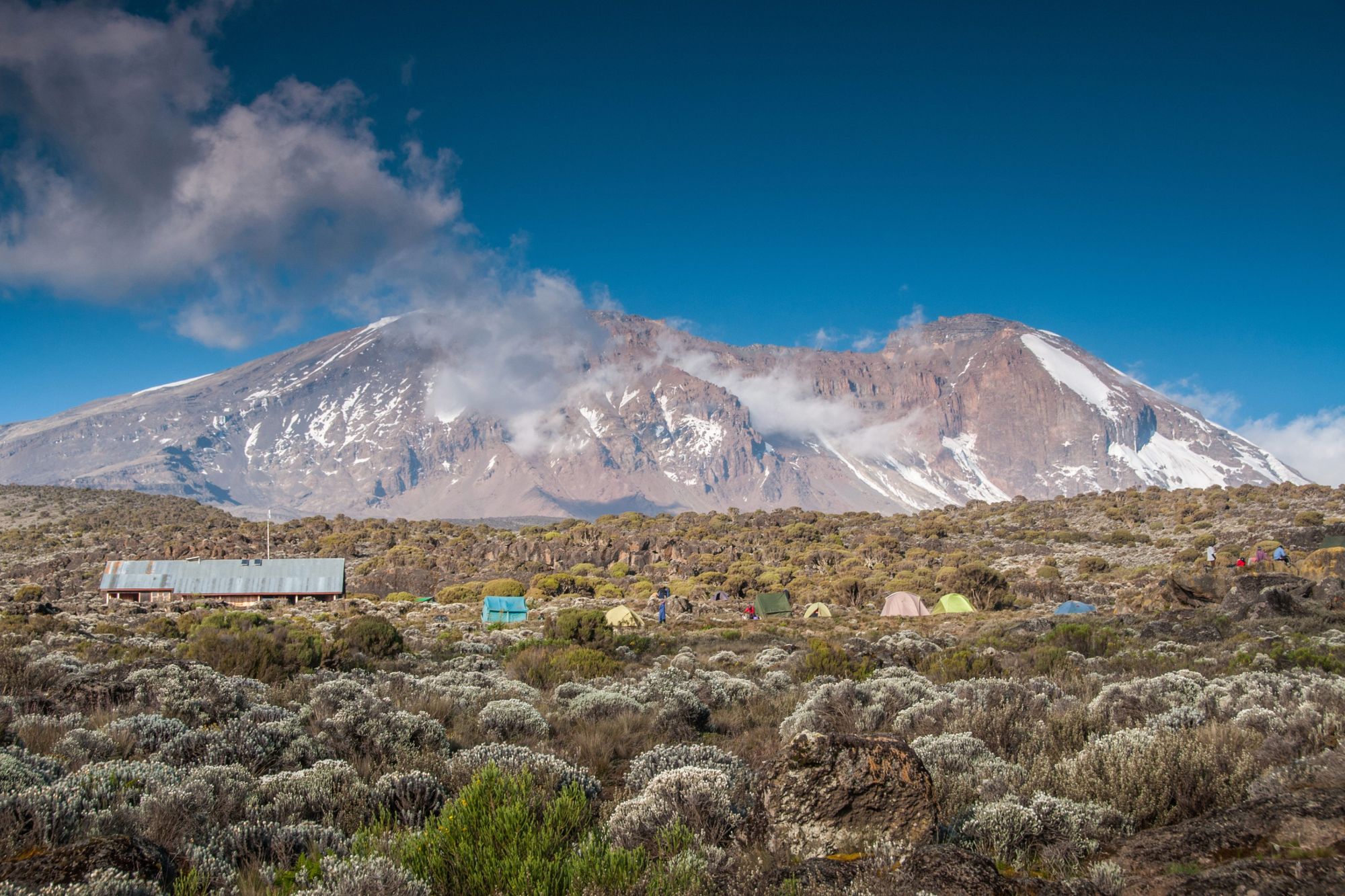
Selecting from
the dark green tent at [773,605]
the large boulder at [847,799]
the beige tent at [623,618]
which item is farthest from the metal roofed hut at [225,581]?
the large boulder at [847,799]

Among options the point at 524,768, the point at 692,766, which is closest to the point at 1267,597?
the point at 692,766

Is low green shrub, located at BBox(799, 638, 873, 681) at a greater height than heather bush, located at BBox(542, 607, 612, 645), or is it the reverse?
low green shrub, located at BBox(799, 638, 873, 681)

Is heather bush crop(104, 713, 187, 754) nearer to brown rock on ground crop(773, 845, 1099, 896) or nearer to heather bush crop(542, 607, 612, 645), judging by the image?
brown rock on ground crop(773, 845, 1099, 896)

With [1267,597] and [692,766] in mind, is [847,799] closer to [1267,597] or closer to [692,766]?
[692,766]

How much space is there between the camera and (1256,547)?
32750 millimetres

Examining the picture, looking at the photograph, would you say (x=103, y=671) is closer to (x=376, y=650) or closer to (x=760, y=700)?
(x=376, y=650)

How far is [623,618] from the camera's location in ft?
89.9

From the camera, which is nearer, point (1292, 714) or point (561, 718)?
point (1292, 714)

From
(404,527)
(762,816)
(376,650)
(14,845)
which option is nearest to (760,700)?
(762,816)

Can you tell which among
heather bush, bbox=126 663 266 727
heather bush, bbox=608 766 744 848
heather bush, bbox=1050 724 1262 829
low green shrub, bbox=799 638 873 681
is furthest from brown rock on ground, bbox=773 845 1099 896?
low green shrub, bbox=799 638 873 681

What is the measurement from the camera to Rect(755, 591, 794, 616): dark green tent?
32.8m

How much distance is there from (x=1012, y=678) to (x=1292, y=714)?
3.68m

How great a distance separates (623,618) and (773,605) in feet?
28.5

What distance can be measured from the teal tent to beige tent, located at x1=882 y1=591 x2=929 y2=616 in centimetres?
1524
